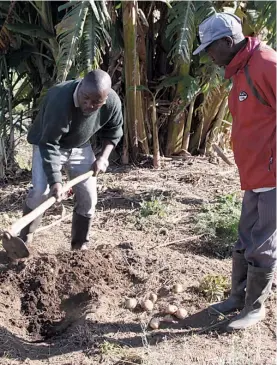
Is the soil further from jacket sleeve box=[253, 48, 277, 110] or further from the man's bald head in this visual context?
jacket sleeve box=[253, 48, 277, 110]

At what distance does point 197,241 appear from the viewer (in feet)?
17.7

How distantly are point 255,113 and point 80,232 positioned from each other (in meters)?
2.21

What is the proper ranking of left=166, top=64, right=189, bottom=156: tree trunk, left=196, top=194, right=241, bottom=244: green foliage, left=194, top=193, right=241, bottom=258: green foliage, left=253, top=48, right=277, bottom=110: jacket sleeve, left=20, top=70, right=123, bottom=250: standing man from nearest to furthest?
left=253, top=48, right=277, bottom=110: jacket sleeve → left=20, top=70, right=123, bottom=250: standing man → left=194, top=193, right=241, bottom=258: green foliage → left=196, top=194, right=241, bottom=244: green foliage → left=166, top=64, right=189, bottom=156: tree trunk

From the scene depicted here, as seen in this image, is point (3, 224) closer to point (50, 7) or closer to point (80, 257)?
point (80, 257)

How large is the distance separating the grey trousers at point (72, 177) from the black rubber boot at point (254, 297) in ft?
5.20

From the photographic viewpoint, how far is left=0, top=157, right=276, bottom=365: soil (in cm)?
385

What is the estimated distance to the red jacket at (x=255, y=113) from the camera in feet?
11.1

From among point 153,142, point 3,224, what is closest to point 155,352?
point 3,224

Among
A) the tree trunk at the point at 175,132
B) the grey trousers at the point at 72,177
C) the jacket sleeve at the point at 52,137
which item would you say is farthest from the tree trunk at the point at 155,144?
the jacket sleeve at the point at 52,137

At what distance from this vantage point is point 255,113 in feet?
11.4

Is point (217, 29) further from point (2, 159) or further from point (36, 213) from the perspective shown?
point (2, 159)

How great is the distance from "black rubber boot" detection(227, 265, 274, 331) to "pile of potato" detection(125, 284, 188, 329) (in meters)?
0.41

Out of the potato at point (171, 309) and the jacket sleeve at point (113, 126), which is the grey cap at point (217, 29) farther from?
the potato at point (171, 309)

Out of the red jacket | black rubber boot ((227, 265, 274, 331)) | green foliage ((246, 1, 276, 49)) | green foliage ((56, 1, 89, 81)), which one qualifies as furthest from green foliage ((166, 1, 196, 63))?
black rubber boot ((227, 265, 274, 331))
